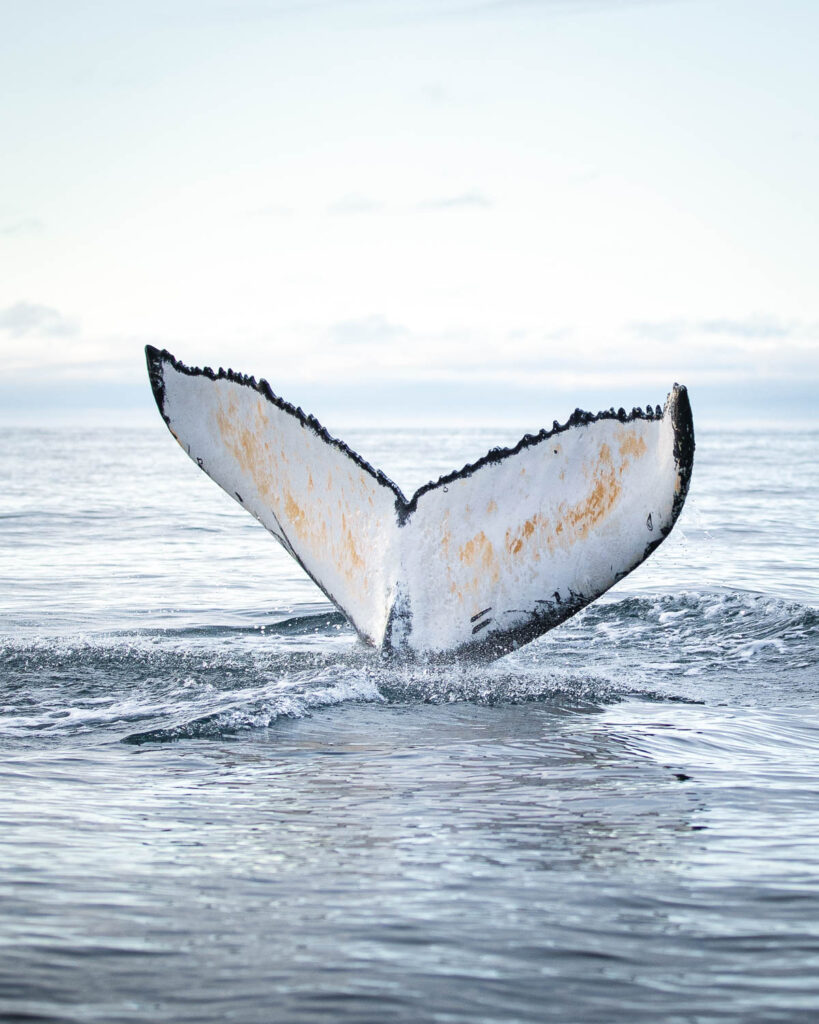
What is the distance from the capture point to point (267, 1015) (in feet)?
8.91

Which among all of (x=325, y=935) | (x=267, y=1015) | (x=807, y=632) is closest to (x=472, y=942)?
(x=325, y=935)

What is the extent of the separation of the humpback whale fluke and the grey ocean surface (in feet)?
1.38

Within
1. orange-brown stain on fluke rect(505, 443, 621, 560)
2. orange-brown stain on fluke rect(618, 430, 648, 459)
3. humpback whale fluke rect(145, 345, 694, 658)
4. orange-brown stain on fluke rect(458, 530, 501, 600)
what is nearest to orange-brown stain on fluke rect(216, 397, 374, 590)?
humpback whale fluke rect(145, 345, 694, 658)

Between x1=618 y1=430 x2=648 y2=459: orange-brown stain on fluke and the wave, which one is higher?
x1=618 y1=430 x2=648 y2=459: orange-brown stain on fluke

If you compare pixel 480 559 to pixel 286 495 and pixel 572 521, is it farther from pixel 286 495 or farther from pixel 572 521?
pixel 286 495

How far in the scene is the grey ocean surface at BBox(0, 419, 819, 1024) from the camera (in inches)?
113

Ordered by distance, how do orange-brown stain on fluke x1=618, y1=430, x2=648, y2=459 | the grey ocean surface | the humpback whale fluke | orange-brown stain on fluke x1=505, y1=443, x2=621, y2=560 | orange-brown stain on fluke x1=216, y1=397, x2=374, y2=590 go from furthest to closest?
orange-brown stain on fluke x1=216, y1=397, x2=374, y2=590 < the humpback whale fluke < orange-brown stain on fluke x1=505, y1=443, x2=621, y2=560 < orange-brown stain on fluke x1=618, y1=430, x2=648, y2=459 < the grey ocean surface

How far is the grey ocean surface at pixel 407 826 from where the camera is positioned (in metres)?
2.88

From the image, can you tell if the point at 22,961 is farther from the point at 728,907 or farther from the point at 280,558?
the point at 280,558

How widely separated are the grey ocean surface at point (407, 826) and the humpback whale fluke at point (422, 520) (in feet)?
1.38

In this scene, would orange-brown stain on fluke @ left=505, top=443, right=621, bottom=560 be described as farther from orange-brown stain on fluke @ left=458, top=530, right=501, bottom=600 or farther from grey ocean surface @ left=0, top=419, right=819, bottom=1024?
grey ocean surface @ left=0, top=419, right=819, bottom=1024

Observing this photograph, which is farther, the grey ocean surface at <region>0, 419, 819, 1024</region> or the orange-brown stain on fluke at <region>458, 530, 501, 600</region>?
the orange-brown stain on fluke at <region>458, 530, 501, 600</region>

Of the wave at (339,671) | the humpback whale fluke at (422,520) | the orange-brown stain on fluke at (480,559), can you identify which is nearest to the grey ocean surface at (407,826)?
the wave at (339,671)

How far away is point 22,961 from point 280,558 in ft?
38.6
